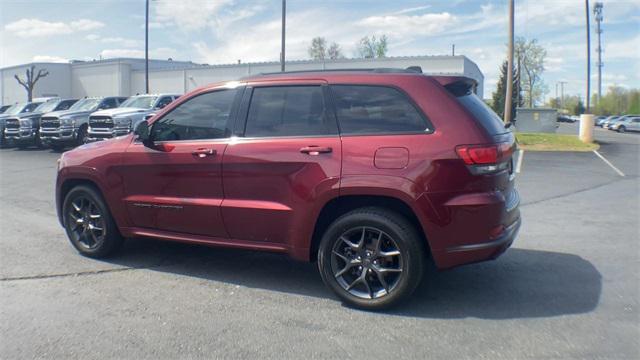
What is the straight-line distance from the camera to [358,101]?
14.3ft

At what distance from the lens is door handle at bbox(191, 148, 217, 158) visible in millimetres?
4711

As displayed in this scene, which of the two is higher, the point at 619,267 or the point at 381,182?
the point at 381,182

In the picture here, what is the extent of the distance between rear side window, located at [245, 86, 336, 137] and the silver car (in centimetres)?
5092

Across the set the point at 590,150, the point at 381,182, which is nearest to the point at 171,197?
the point at 381,182

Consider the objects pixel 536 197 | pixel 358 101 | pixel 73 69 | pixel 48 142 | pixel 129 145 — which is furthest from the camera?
pixel 73 69

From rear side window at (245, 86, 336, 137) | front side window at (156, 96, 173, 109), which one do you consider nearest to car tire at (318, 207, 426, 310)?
rear side window at (245, 86, 336, 137)

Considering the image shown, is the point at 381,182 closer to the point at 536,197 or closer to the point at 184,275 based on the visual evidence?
the point at 184,275

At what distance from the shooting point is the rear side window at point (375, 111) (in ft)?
→ 13.7

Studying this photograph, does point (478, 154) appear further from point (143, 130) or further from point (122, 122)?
point (122, 122)

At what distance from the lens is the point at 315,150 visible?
169 inches

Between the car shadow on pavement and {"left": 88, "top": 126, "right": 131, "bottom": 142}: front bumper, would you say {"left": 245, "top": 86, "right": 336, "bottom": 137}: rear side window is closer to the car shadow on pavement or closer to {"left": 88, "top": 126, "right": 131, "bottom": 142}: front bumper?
the car shadow on pavement

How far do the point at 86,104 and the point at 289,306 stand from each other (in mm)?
18322

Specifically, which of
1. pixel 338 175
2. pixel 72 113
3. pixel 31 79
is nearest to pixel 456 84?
pixel 338 175

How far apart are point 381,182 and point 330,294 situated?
45.4 inches
